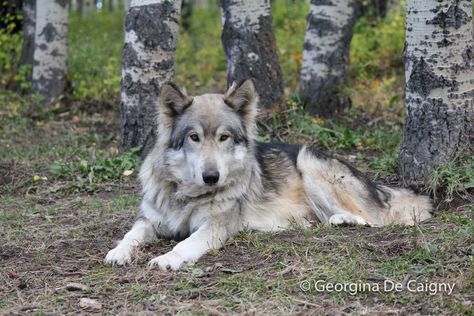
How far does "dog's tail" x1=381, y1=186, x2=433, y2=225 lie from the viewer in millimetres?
5562

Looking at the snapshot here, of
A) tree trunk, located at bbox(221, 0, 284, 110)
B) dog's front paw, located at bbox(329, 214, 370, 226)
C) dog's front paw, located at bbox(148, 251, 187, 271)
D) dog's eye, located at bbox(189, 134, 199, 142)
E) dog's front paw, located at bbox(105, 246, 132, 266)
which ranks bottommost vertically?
dog's front paw, located at bbox(105, 246, 132, 266)

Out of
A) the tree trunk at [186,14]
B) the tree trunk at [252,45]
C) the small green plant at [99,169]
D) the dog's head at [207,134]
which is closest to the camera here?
the dog's head at [207,134]

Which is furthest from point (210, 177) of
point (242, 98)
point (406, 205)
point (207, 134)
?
point (406, 205)

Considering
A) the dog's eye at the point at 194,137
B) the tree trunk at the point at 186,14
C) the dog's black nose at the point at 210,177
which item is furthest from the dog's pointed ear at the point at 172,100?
the tree trunk at the point at 186,14

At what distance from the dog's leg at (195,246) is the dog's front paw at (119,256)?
0.79 ft

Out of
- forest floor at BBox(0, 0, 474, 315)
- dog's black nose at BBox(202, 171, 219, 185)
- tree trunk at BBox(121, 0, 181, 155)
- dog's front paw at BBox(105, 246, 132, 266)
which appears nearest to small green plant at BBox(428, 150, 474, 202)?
forest floor at BBox(0, 0, 474, 315)

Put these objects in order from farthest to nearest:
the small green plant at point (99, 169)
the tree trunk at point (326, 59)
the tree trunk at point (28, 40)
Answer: the tree trunk at point (28, 40) → the tree trunk at point (326, 59) → the small green plant at point (99, 169)

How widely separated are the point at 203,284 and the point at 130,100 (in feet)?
12.7

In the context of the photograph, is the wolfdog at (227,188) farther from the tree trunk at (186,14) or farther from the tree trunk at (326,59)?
the tree trunk at (186,14)

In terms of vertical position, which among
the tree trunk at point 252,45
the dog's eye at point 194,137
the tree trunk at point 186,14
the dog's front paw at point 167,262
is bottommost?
the dog's front paw at point 167,262

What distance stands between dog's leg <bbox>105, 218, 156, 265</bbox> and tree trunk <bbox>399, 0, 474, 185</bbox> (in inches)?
99.9

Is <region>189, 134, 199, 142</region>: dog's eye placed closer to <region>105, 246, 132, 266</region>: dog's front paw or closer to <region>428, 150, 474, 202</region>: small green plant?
<region>105, 246, 132, 266</region>: dog's front paw

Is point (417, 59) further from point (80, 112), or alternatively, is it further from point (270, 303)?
point (80, 112)

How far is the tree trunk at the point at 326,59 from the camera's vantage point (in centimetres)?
895
